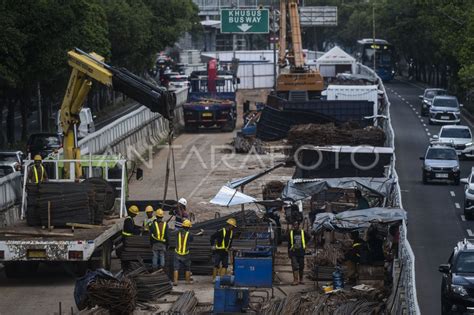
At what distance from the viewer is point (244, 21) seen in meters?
85.2

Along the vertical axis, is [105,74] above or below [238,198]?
above

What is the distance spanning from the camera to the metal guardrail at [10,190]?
29516 millimetres

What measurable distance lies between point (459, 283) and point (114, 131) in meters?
25.2

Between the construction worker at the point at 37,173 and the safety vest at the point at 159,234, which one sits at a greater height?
the construction worker at the point at 37,173

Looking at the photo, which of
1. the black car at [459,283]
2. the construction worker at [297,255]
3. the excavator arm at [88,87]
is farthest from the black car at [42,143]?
the black car at [459,283]

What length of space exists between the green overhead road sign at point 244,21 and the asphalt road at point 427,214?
2090 centimetres

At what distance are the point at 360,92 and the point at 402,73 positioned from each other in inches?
2994

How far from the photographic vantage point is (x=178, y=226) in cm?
2788

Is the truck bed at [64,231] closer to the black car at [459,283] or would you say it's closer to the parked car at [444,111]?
the black car at [459,283]

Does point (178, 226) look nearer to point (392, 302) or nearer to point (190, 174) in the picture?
point (392, 302)

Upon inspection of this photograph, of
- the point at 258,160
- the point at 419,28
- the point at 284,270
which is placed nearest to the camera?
the point at 284,270

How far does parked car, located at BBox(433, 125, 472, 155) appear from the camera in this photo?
51.5 metres

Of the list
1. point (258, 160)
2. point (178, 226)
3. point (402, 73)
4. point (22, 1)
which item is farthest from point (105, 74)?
point (402, 73)

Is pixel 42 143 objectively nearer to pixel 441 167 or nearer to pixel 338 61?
pixel 441 167
